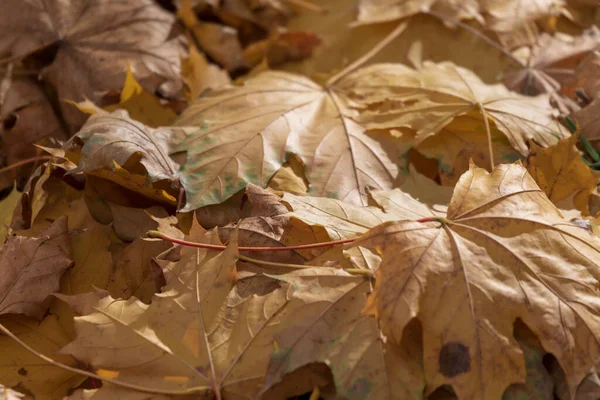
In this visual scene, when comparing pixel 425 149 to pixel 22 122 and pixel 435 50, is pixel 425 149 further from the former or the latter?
pixel 22 122

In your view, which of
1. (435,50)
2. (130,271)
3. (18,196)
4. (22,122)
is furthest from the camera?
(435,50)

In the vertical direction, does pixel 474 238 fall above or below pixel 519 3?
below

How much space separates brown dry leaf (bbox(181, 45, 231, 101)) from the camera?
1.24m

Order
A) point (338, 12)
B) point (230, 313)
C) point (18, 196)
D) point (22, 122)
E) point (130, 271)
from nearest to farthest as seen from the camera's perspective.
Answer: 1. point (230, 313)
2. point (130, 271)
3. point (18, 196)
4. point (22, 122)
5. point (338, 12)

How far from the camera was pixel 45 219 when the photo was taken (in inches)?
38.2

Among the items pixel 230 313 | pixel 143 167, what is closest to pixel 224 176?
pixel 143 167

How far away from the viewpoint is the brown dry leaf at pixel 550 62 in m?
1.26

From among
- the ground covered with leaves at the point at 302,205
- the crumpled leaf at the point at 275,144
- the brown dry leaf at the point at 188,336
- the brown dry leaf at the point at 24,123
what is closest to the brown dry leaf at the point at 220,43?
the ground covered with leaves at the point at 302,205

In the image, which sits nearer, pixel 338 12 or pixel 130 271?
pixel 130 271

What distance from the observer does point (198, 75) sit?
1.28 metres

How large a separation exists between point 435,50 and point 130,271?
3.20 ft

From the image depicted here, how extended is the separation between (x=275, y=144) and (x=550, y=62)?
0.76 metres

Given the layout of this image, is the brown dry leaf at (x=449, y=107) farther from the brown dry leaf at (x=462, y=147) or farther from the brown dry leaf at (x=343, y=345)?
the brown dry leaf at (x=343, y=345)

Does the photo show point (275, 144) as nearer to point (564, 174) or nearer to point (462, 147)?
point (462, 147)
